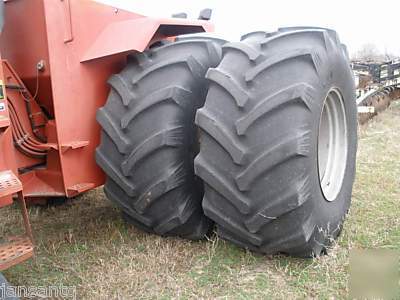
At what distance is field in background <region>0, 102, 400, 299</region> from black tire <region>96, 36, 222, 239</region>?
223mm

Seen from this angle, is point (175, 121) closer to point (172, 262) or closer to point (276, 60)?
point (276, 60)

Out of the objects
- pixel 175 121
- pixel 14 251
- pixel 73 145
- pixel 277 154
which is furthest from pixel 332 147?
pixel 14 251

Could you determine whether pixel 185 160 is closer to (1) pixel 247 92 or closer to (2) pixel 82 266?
(1) pixel 247 92

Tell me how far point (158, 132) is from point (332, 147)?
121cm

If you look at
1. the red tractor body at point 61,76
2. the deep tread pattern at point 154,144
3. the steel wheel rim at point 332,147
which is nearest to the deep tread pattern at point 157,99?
the deep tread pattern at point 154,144

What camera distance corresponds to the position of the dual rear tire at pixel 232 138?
2.04 metres

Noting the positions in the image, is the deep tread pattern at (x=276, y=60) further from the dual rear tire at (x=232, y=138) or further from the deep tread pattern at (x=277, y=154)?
the deep tread pattern at (x=277, y=154)

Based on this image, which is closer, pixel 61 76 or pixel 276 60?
pixel 276 60

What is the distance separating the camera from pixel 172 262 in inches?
94.7

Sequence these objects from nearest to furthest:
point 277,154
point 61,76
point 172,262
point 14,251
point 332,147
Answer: point 14,251 → point 277,154 → point 61,76 → point 172,262 → point 332,147

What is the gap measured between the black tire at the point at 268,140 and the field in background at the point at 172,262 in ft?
0.50

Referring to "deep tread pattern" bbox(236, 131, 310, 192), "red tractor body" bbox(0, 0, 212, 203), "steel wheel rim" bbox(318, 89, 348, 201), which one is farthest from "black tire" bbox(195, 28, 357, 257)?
"red tractor body" bbox(0, 0, 212, 203)

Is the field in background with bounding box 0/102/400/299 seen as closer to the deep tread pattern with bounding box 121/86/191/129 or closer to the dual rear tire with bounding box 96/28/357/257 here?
the dual rear tire with bounding box 96/28/357/257

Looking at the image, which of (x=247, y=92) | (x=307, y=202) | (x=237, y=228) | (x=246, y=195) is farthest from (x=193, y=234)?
(x=247, y=92)
